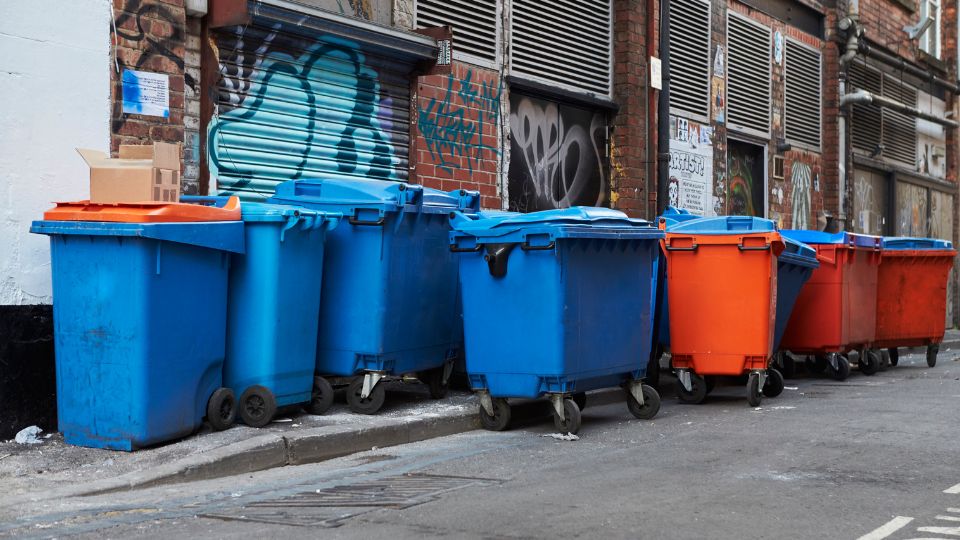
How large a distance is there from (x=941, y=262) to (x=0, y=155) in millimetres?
10631

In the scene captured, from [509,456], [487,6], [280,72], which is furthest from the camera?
[487,6]

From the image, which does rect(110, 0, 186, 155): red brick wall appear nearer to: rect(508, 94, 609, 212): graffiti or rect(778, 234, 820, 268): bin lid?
rect(778, 234, 820, 268): bin lid

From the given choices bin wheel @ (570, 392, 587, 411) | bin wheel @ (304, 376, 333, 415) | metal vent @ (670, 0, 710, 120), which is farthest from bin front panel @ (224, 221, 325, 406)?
metal vent @ (670, 0, 710, 120)

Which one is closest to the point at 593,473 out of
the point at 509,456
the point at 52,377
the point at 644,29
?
the point at 509,456

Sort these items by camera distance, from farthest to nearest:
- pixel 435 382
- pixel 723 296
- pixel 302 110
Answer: pixel 302 110 → pixel 723 296 → pixel 435 382

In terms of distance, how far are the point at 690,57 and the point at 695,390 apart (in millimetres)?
8219

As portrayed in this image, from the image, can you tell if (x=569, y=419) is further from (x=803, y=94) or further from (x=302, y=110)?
(x=803, y=94)

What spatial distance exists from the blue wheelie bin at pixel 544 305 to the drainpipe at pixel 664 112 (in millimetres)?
5950

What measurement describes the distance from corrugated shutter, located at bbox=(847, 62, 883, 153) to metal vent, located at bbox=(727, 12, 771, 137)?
3.64m

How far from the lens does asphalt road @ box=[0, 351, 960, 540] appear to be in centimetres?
492

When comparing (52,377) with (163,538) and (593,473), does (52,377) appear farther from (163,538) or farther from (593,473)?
(593,473)

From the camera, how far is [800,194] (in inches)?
803

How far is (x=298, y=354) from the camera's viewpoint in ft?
24.8

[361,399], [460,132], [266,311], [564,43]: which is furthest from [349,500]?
[564,43]
